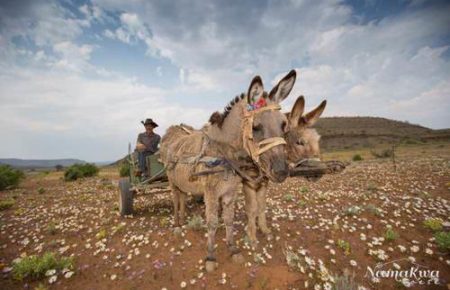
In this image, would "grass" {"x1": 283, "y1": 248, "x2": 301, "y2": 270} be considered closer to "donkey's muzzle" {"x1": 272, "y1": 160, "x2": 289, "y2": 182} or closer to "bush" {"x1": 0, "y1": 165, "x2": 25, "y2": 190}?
"donkey's muzzle" {"x1": 272, "y1": 160, "x2": 289, "y2": 182}

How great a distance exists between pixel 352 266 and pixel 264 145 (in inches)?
145

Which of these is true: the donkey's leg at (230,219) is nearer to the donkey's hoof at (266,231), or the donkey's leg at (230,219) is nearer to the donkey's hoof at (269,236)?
the donkey's hoof at (269,236)

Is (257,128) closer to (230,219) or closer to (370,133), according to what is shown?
(230,219)

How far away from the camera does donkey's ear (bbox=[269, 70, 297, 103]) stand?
4.31 meters

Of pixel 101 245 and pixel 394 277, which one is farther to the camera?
pixel 101 245

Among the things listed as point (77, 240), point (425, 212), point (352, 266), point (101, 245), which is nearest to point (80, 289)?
point (101, 245)

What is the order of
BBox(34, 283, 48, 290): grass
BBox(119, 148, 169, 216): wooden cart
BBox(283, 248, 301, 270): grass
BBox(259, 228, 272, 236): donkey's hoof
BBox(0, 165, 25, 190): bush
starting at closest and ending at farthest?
BBox(34, 283, 48, 290): grass
BBox(283, 248, 301, 270): grass
BBox(259, 228, 272, 236): donkey's hoof
BBox(119, 148, 169, 216): wooden cart
BBox(0, 165, 25, 190): bush

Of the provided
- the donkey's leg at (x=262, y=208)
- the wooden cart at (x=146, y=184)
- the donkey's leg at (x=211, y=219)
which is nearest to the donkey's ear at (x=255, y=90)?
the donkey's leg at (x=211, y=219)

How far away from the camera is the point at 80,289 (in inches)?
185

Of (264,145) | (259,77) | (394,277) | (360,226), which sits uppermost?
(259,77)

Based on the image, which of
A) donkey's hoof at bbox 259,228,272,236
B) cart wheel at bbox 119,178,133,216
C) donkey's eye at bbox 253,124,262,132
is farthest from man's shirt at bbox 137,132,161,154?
donkey's eye at bbox 253,124,262,132

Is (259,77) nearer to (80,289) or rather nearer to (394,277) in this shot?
(394,277)

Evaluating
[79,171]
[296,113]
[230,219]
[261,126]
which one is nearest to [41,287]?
[230,219]

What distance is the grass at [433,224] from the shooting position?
6271 millimetres
